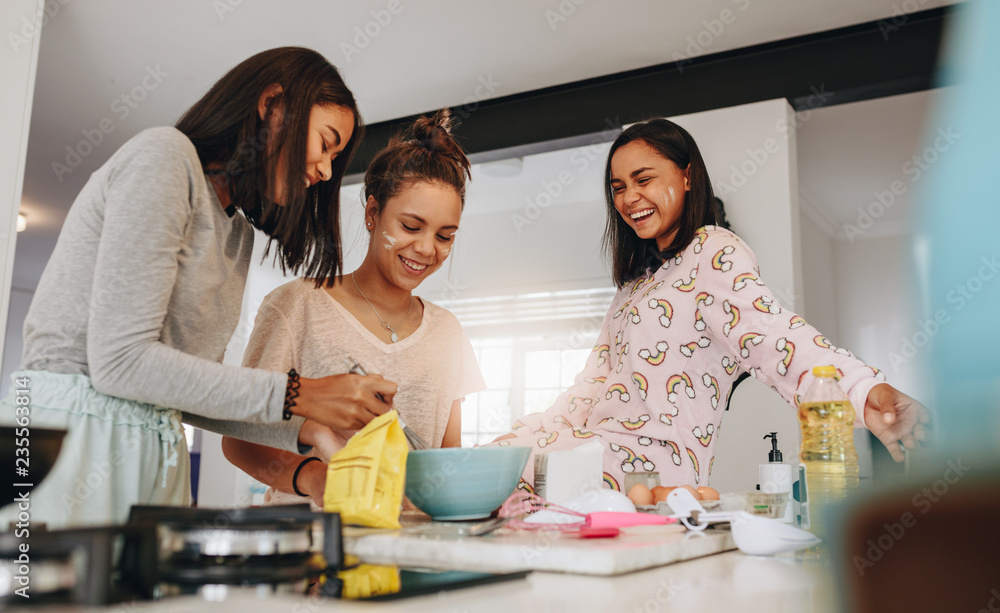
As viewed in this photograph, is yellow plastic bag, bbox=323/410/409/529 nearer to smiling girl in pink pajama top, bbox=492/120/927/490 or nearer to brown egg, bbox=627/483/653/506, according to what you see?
brown egg, bbox=627/483/653/506

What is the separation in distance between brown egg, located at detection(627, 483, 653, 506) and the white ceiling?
2.28 meters

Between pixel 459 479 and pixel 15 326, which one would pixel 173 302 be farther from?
pixel 15 326

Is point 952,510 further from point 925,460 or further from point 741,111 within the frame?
point 741,111

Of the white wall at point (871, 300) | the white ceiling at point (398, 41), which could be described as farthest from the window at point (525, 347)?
the white wall at point (871, 300)

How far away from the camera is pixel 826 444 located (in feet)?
2.96

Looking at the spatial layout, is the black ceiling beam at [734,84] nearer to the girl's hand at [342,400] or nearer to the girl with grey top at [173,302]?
the girl with grey top at [173,302]

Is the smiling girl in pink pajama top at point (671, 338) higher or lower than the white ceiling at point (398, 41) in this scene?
lower

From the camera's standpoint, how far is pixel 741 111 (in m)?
3.20

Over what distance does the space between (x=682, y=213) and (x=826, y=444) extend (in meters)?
0.71

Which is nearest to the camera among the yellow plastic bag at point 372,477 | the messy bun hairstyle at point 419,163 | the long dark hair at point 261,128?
the yellow plastic bag at point 372,477

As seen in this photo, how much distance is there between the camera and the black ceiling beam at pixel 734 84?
295 centimetres

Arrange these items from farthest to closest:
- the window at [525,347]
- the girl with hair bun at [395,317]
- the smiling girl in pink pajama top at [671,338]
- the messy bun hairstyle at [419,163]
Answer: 1. the window at [525,347]
2. the messy bun hairstyle at [419,163]
3. the girl with hair bun at [395,317]
4. the smiling girl in pink pajama top at [671,338]

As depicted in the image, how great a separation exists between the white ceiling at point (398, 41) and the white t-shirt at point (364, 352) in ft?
5.83

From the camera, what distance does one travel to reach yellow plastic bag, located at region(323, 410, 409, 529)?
818mm
